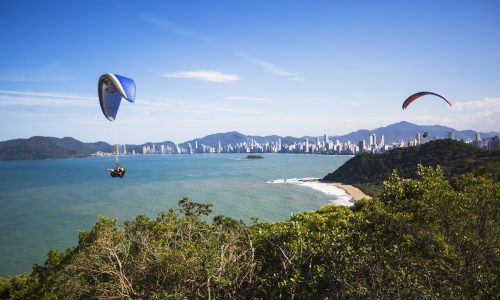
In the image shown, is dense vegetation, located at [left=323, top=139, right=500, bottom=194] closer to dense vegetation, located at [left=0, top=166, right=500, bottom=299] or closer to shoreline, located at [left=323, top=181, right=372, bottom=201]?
shoreline, located at [left=323, top=181, right=372, bottom=201]

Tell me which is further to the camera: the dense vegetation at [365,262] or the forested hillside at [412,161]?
the forested hillside at [412,161]

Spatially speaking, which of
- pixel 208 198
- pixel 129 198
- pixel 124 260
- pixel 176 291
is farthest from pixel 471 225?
pixel 129 198

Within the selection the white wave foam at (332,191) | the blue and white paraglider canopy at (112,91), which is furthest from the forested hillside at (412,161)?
the blue and white paraglider canopy at (112,91)

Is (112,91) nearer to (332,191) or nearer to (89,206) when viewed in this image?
(89,206)

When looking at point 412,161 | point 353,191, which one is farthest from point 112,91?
point 412,161

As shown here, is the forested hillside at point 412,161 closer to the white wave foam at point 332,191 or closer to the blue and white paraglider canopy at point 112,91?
the white wave foam at point 332,191

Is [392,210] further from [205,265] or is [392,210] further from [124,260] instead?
[124,260]
